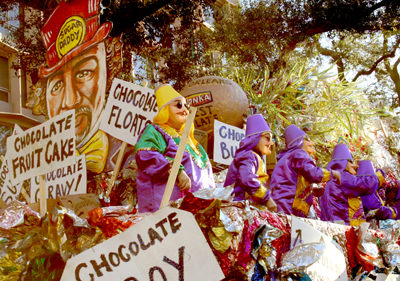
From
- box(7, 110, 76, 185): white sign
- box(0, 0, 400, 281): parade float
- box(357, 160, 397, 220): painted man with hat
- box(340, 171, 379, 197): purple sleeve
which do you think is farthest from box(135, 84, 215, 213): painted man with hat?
box(357, 160, 397, 220): painted man with hat

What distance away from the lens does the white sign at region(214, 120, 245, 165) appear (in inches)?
206

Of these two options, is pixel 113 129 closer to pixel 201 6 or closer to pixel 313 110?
pixel 313 110

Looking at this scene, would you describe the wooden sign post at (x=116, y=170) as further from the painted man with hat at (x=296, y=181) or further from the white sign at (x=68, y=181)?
the painted man with hat at (x=296, y=181)

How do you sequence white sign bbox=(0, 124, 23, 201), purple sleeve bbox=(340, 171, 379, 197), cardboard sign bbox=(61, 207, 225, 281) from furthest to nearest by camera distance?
purple sleeve bbox=(340, 171, 379, 197)
white sign bbox=(0, 124, 23, 201)
cardboard sign bbox=(61, 207, 225, 281)

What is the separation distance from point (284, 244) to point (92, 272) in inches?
46.4

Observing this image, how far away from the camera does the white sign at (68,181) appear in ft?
15.0

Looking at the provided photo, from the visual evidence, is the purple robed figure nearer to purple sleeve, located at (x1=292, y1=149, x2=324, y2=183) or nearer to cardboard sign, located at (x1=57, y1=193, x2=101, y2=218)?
purple sleeve, located at (x1=292, y1=149, x2=324, y2=183)

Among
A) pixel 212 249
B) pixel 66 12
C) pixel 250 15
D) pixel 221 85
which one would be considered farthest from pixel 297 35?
pixel 212 249

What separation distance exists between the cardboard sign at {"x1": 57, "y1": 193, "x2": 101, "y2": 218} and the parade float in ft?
0.04

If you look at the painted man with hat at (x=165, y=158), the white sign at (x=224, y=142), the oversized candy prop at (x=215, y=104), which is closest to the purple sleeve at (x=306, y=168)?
the painted man with hat at (x=165, y=158)

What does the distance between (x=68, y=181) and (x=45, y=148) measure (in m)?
2.13

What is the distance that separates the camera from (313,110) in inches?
312

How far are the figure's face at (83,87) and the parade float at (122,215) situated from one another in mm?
16

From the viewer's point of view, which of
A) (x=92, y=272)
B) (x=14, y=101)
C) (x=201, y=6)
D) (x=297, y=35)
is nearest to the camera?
(x=92, y=272)
